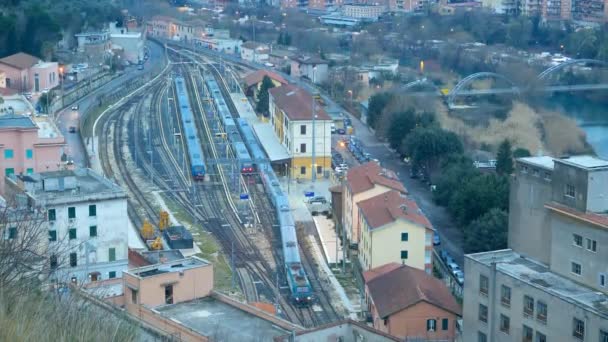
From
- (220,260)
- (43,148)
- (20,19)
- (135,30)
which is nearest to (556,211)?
(220,260)

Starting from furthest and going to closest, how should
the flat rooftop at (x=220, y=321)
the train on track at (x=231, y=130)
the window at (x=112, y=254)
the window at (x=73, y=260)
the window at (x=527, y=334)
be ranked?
the train on track at (x=231, y=130) → the window at (x=112, y=254) → the window at (x=73, y=260) → the window at (x=527, y=334) → the flat rooftop at (x=220, y=321)

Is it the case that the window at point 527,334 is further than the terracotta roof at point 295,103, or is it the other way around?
the terracotta roof at point 295,103

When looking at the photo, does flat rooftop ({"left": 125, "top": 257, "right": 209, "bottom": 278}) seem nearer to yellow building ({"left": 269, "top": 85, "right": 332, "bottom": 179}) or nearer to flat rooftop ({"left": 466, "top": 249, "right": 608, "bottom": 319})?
flat rooftop ({"left": 466, "top": 249, "right": 608, "bottom": 319})

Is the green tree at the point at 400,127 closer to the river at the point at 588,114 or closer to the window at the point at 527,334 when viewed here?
the river at the point at 588,114

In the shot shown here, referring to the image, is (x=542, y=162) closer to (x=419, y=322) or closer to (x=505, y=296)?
(x=505, y=296)

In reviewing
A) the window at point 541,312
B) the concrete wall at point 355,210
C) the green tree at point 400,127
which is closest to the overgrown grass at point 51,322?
the window at point 541,312

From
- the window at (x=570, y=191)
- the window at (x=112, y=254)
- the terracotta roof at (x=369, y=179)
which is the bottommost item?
the window at (x=112, y=254)

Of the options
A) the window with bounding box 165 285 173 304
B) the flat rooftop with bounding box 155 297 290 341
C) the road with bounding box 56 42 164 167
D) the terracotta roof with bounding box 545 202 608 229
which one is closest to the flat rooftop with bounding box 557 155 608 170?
the terracotta roof with bounding box 545 202 608 229
